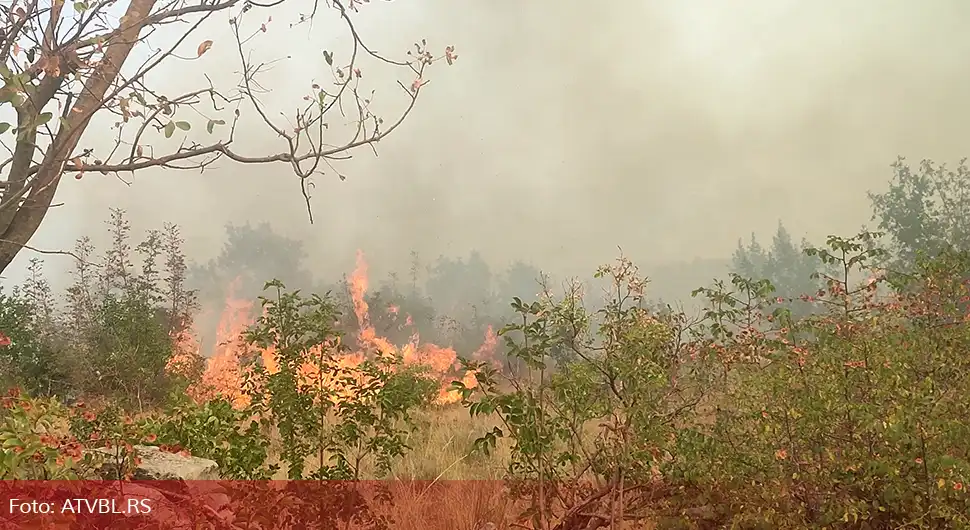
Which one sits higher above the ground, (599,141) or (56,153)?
(599,141)

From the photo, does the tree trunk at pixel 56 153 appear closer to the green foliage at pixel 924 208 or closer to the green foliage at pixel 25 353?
the green foliage at pixel 25 353

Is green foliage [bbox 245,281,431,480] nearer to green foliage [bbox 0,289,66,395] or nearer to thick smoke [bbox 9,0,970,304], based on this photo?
thick smoke [bbox 9,0,970,304]

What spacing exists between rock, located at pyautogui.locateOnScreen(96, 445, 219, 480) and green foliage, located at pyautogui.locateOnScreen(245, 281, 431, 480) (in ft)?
0.86

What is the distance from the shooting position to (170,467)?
221 cm

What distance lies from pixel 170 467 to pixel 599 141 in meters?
3.60

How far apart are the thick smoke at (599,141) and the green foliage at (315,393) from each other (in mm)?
2412

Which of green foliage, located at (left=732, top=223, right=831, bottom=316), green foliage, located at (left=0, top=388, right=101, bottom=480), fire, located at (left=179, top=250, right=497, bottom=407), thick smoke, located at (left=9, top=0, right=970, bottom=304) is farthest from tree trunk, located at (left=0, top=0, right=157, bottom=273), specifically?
green foliage, located at (left=732, top=223, right=831, bottom=316)

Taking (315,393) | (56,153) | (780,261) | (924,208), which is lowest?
(315,393)

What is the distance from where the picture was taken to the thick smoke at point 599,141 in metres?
4.39

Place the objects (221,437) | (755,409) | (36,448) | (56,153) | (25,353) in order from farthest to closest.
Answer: (25,353)
(221,437)
(755,409)
(36,448)
(56,153)

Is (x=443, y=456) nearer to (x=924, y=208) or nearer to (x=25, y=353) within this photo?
(x=25, y=353)

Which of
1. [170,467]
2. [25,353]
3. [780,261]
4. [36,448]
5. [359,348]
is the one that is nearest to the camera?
[36,448]

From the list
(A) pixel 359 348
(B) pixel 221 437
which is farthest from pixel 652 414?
(A) pixel 359 348

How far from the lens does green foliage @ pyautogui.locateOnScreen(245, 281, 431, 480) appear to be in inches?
88.5
